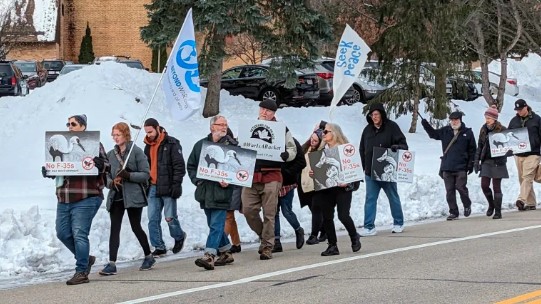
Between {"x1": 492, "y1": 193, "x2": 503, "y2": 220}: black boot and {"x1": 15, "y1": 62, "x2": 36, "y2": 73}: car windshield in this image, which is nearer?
{"x1": 492, "y1": 193, "x2": 503, "y2": 220}: black boot

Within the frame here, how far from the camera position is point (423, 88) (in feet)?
91.7

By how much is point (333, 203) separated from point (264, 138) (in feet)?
4.02

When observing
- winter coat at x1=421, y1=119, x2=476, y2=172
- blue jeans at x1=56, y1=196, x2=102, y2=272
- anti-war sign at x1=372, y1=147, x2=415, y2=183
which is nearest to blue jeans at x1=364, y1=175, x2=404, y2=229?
anti-war sign at x1=372, y1=147, x2=415, y2=183

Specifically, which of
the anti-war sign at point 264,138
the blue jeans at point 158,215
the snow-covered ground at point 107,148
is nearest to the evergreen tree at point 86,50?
the snow-covered ground at point 107,148

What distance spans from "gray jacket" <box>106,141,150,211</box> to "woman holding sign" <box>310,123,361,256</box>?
2.07m

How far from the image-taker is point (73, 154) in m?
10.6

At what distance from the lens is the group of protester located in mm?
10664

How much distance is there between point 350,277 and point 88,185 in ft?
9.16

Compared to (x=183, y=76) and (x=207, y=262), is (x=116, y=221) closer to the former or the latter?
(x=207, y=262)

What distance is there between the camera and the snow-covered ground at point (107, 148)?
12.3 meters

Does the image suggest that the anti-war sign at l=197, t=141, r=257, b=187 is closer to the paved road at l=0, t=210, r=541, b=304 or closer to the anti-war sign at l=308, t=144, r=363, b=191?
the paved road at l=0, t=210, r=541, b=304

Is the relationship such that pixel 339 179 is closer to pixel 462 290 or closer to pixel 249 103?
pixel 462 290

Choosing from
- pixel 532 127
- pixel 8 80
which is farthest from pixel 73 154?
pixel 8 80

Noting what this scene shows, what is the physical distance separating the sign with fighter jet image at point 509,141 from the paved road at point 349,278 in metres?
3.25
